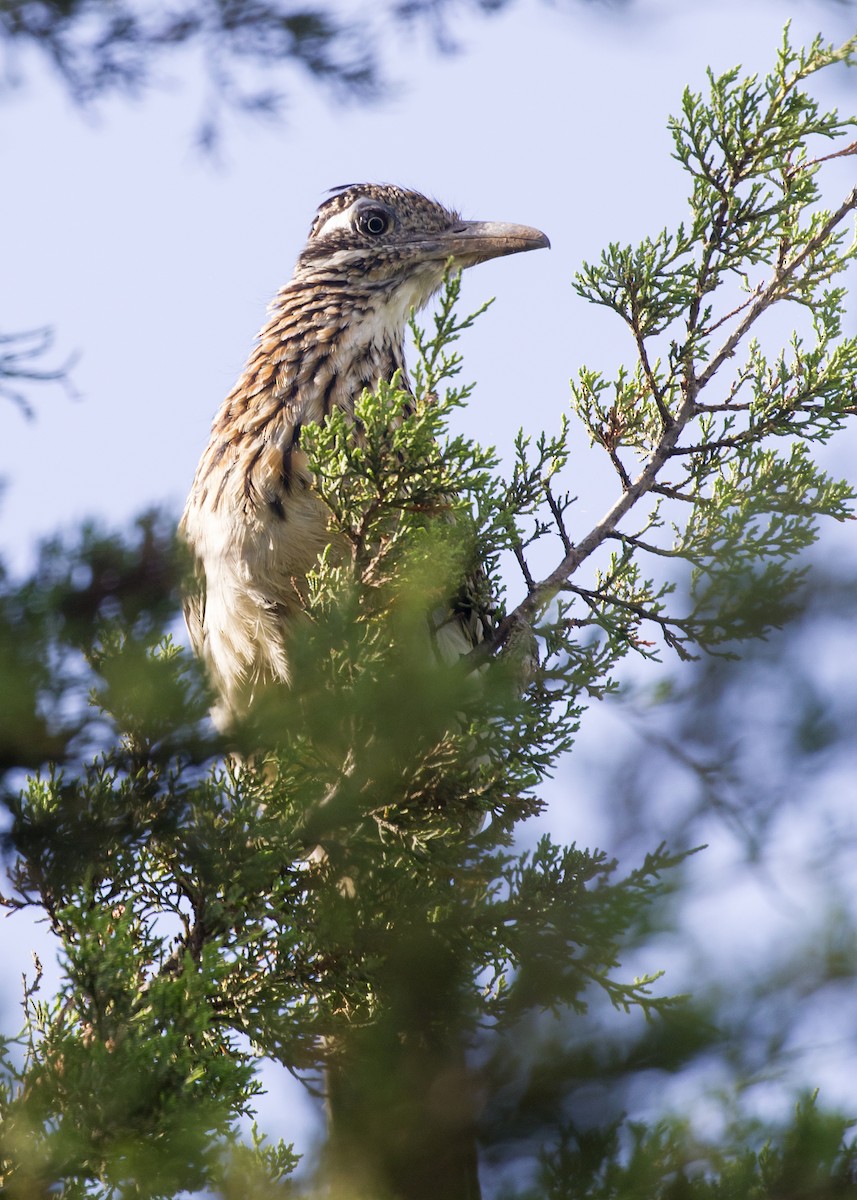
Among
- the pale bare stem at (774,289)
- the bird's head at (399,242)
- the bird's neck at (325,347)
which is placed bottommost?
the pale bare stem at (774,289)

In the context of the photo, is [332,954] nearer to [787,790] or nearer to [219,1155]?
[219,1155]

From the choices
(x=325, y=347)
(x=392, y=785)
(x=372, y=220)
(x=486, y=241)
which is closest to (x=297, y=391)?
(x=325, y=347)

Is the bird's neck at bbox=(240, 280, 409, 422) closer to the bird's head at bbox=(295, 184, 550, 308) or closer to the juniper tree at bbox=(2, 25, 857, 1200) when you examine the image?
the bird's head at bbox=(295, 184, 550, 308)

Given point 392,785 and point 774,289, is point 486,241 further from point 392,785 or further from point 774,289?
point 392,785

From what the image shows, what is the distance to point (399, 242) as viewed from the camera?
545 centimetres

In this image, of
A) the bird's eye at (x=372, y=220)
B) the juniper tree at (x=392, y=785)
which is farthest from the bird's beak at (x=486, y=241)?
the juniper tree at (x=392, y=785)

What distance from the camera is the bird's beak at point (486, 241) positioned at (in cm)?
508

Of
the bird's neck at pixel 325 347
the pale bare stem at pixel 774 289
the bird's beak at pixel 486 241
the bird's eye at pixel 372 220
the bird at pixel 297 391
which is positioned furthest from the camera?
the bird's eye at pixel 372 220

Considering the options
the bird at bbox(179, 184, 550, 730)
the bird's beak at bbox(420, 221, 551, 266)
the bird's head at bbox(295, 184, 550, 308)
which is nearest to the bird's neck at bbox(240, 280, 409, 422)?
the bird at bbox(179, 184, 550, 730)

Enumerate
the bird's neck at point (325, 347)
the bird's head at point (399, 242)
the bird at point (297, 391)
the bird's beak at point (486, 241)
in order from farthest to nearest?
the bird's head at point (399, 242), the bird's beak at point (486, 241), the bird's neck at point (325, 347), the bird at point (297, 391)

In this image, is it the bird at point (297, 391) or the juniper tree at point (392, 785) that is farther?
the bird at point (297, 391)

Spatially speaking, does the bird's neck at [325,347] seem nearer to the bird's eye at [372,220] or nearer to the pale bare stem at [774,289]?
the bird's eye at [372,220]

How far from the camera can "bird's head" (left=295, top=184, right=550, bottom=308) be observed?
5211 mm

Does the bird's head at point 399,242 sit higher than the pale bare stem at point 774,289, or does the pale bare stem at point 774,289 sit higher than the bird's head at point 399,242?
the bird's head at point 399,242
